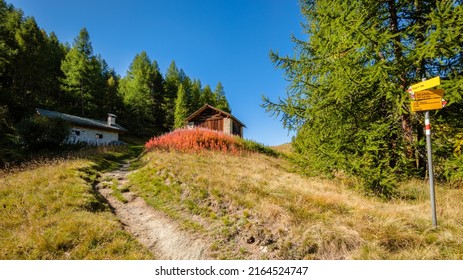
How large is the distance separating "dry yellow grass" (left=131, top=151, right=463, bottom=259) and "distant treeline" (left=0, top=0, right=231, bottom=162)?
55.6 feet

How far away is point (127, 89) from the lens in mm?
45031

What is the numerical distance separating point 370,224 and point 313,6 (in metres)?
9.24

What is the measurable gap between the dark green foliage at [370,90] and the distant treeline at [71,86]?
19801mm

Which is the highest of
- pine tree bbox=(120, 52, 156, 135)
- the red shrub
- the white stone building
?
pine tree bbox=(120, 52, 156, 135)

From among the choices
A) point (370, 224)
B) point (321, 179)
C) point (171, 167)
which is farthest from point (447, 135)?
point (171, 167)

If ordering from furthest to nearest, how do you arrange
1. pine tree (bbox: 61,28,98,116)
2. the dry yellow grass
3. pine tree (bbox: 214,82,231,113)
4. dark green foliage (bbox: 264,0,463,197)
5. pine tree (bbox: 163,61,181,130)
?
pine tree (bbox: 214,82,231,113) < pine tree (bbox: 163,61,181,130) < pine tree (bbox: 61,28,98,116) < dark green foliage (bbox: 264,0,463,197) < the dry yellow grass

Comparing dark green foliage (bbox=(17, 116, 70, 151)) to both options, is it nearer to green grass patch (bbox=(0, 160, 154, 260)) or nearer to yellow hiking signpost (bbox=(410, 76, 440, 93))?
green grass patch (bbox=(0, 160, 154, 260))

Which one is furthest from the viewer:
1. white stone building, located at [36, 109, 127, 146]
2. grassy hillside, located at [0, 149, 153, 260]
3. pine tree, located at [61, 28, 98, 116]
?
pine tree, located at [61, 28, 98, 116]

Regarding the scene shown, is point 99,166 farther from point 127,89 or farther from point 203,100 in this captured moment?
point 203,100

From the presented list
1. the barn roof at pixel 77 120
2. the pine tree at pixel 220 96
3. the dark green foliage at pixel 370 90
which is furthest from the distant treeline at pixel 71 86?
the dark green foliage at pixel 370 90

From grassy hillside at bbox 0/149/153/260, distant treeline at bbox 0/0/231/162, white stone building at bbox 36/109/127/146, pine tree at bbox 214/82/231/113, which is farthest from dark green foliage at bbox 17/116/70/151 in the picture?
pine tree at bbox 214/82/231/113

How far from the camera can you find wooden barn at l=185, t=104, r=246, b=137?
2920 cm

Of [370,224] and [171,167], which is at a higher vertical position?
[171,167]

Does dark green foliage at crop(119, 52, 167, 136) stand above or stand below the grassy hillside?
above
